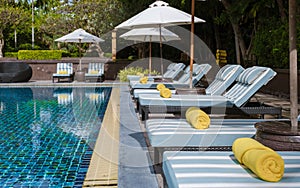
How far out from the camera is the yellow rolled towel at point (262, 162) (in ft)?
7.72

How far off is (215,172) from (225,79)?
469 centimetres

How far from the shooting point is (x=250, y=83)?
5844mm

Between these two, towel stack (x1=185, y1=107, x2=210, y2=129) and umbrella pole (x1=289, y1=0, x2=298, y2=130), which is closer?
umbrella pole (x1=289, y1=0, x2=298, y2=130)

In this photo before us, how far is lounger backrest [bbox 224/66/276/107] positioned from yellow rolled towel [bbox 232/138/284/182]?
300 centimetres

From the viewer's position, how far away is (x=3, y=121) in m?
7.77

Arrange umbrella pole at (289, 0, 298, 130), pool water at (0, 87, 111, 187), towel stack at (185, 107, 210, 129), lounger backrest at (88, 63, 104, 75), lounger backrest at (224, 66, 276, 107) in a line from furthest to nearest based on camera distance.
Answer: lounger backrest at (88, 63, 104, 75), lounger backrest at (224, 66, 276, 107), pool water at (0, 87, 111, 187), towel stack at (185, 107, 210, 129), umbrella pole at (289, 0, 298, 130)

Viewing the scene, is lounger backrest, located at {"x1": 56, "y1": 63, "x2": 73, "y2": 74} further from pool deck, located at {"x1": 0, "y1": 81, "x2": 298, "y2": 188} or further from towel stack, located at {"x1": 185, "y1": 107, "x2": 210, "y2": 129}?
towel stack, located at {"x1": 185, "y1": 107, "x2": 210, "y2": 129}

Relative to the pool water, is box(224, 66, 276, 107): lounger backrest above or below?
above

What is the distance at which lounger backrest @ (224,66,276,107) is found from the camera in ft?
18.2

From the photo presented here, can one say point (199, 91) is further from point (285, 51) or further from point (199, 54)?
point (199, 54)

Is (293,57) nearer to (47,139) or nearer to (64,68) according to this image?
(47,139)

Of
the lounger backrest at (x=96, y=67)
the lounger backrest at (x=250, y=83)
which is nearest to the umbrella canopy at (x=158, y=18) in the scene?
the lounger backrest at (x=250, y=83)

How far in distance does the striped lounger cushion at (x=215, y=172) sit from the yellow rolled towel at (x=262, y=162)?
0.04m

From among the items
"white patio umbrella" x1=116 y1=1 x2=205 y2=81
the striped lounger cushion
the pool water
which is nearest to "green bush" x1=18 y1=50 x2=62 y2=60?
the pool water
